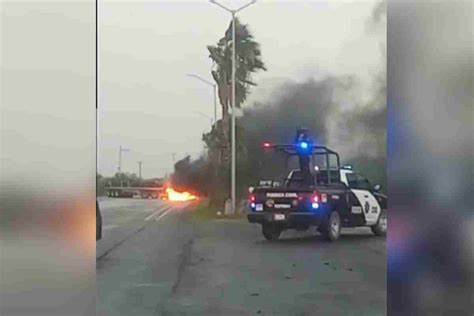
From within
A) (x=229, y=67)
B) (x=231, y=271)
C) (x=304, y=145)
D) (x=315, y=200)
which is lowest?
(x=231, y=271)

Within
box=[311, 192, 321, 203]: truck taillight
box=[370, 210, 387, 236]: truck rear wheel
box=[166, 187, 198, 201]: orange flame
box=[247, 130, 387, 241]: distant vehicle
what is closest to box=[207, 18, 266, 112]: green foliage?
box=[247, 130, 387, 241]: distant vehicle

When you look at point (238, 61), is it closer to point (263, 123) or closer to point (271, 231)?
point (263, 123)

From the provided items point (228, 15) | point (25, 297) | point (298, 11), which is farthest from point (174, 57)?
point (25, 297)

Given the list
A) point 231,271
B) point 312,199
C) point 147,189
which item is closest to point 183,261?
point 231,271

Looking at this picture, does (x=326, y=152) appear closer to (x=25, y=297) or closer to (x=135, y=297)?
(x=135, y=297)

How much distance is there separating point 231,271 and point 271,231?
0.24m

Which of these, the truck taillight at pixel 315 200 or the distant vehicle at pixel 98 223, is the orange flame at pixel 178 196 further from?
the truck taillight at pixel 315 200

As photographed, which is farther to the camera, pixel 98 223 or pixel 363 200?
pixel 363 200

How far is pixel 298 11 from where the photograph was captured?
277 cm

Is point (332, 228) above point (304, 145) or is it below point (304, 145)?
below

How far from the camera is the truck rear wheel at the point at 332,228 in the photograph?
111 inches

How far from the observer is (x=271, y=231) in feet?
9.25

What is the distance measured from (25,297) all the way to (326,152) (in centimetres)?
131

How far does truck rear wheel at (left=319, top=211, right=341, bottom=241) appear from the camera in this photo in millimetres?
2816
